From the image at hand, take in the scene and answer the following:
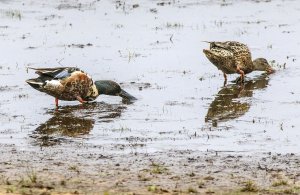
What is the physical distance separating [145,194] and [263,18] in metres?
14.9

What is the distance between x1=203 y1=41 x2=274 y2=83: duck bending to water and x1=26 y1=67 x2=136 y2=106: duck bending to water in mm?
2434

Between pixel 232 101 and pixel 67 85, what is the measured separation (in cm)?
274

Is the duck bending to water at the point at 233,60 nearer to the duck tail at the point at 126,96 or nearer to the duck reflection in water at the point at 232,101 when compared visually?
the duck reflection in water at the point at 232,101

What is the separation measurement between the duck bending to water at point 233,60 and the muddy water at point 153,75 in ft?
0.79

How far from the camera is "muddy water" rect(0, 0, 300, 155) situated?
11500 mm

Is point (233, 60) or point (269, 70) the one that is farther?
point (269, 70)

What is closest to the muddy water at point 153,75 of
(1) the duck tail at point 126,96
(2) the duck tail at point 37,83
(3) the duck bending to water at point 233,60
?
(1) the duck tail at point 126,96

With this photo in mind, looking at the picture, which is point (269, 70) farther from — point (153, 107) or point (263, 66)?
point (153, 107)

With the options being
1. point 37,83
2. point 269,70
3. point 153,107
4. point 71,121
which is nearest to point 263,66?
point 269,70

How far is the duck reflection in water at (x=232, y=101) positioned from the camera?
12.9 m

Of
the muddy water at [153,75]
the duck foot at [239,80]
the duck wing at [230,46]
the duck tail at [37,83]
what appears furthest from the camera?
the duck wing at [230,46]

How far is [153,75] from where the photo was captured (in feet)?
53.2

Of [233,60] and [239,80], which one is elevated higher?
[233,60]

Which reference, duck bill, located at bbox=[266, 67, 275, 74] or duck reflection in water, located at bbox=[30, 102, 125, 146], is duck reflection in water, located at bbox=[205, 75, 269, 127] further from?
duck reflection in water, located at bbox=[30, 102, 125, 146]
